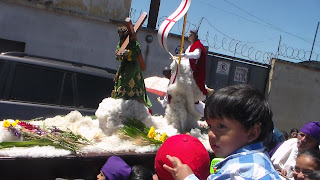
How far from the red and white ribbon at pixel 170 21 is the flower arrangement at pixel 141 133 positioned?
108 cm

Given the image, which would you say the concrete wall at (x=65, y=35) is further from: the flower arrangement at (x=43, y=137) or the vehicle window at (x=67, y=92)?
the flower arrangement at (x=43, y=137)

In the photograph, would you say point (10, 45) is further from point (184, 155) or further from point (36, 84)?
point (184, 155)

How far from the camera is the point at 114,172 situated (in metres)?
2.55

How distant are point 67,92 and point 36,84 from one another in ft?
1.50

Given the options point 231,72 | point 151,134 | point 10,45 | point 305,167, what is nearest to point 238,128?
point 305,167

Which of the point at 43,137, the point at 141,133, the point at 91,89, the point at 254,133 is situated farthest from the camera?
the point at 91,89

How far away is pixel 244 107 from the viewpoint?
1.50 metres

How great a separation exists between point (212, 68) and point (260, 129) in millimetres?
10837

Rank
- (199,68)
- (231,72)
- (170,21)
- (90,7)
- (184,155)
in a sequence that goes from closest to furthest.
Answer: (184,155)
(170,21)
(199,68)
(90,7)
(231,72)

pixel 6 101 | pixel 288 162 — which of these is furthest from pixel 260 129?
pixel 6 101

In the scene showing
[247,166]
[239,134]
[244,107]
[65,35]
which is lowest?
[247,166]

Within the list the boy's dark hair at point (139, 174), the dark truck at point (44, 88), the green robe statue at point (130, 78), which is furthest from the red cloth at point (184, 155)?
the dark truck at point (44, 88)

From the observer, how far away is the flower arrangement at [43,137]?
2.97m

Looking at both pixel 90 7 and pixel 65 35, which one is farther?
pixel 90 7
